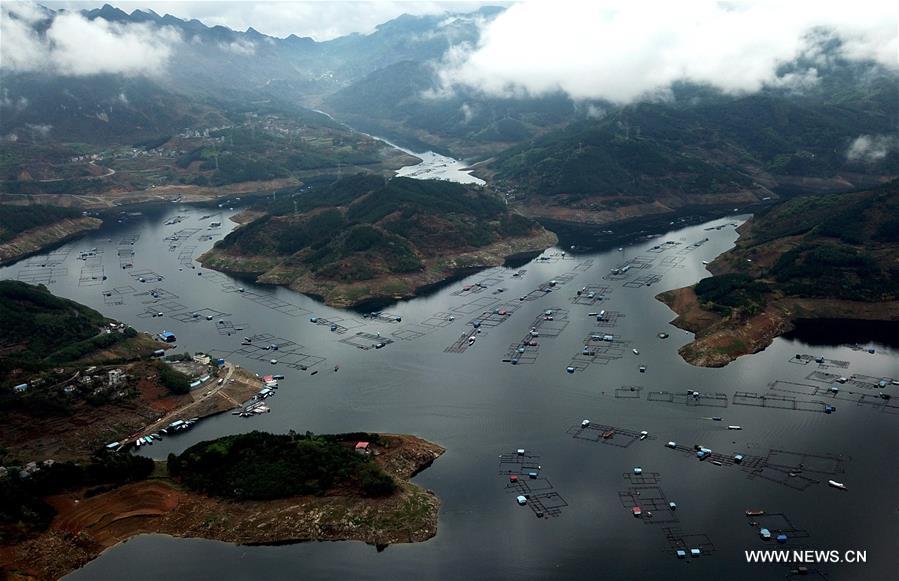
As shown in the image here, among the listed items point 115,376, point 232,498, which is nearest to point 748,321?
point 232,498

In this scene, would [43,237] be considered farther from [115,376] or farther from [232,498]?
[232,498]

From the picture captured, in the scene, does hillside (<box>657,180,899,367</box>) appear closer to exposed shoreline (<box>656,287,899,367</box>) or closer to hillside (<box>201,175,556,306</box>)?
exposed shoreline (<box>656,287,899,367</box>)

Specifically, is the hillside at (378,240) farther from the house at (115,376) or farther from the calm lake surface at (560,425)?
the house at (115,376)

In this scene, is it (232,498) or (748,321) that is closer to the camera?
(232,498)

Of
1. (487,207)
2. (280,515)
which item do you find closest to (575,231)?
(487,207)

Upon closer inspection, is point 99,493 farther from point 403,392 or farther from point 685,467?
point 685,467
